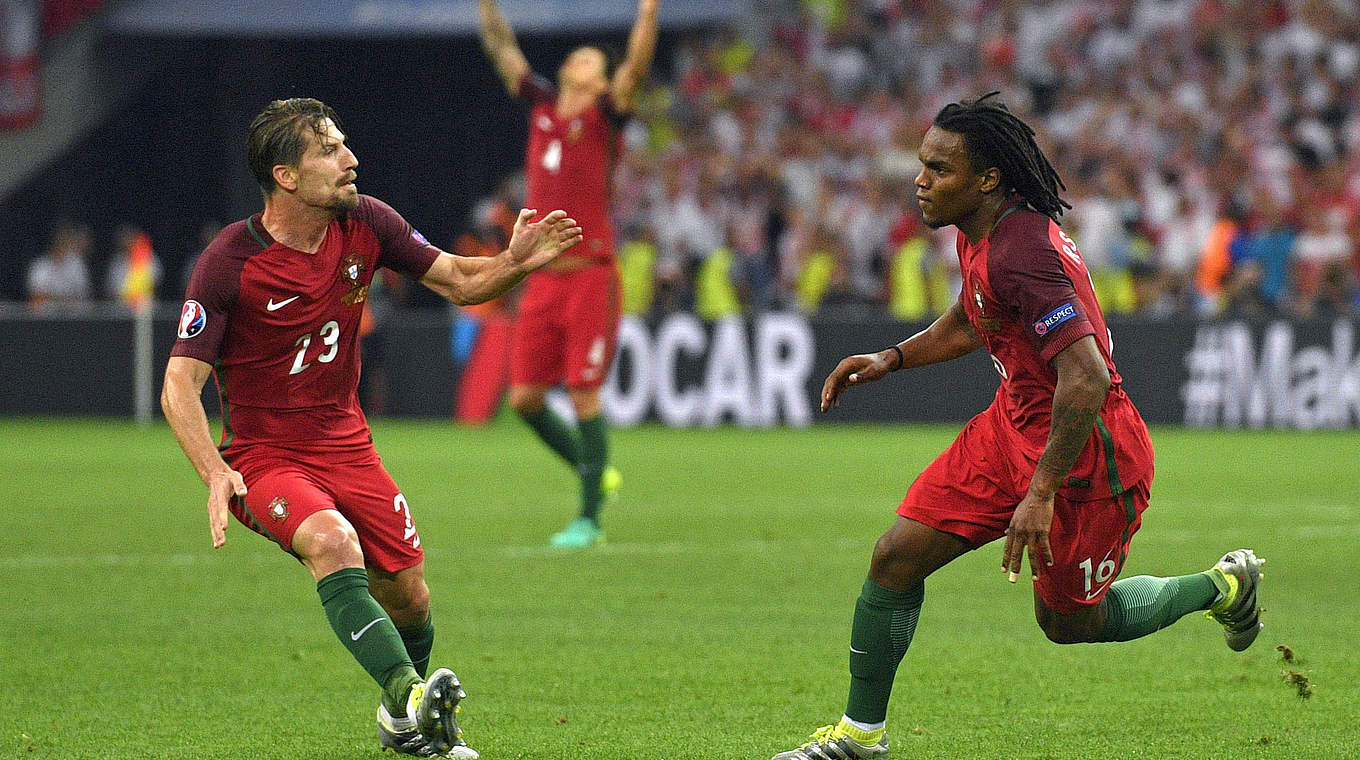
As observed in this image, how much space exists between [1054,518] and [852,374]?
2.91 feet

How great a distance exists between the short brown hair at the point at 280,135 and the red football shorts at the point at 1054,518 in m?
2.06

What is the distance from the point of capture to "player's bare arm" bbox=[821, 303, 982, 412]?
584cm

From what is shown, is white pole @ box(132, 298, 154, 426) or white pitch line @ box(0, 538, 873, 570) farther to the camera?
white pole @ box(132, 298, 154, 426)

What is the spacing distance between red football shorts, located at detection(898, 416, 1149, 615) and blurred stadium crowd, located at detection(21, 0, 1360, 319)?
45.7ft

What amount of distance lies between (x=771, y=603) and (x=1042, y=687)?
6.68ft

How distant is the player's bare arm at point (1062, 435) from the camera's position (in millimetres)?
5004

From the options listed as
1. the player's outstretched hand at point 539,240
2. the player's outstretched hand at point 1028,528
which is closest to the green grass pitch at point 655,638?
the player's outstretched hand at point 1028,528

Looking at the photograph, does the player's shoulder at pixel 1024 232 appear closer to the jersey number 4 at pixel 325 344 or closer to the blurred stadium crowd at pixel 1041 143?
the jersey number 4 at pixel 325 344

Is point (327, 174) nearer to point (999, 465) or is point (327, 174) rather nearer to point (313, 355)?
point (313, 355)

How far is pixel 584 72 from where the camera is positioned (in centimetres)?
1044

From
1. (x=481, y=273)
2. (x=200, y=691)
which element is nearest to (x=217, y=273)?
(x=481, y=273)

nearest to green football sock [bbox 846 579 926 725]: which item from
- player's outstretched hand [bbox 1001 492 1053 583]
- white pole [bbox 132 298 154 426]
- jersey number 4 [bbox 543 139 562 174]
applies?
player's outstretched hand [bbox 1001 492 1053 583]

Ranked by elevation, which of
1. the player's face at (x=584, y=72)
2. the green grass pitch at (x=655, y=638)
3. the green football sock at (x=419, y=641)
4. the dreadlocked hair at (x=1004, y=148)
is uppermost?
the player's face at (x=584, y=72)

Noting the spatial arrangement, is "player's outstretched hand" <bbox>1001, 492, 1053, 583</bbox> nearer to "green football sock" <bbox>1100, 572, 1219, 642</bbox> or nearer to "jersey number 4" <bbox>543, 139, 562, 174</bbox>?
"green football sock" <bbox>1100, 572, 1219, 642</bbox>
